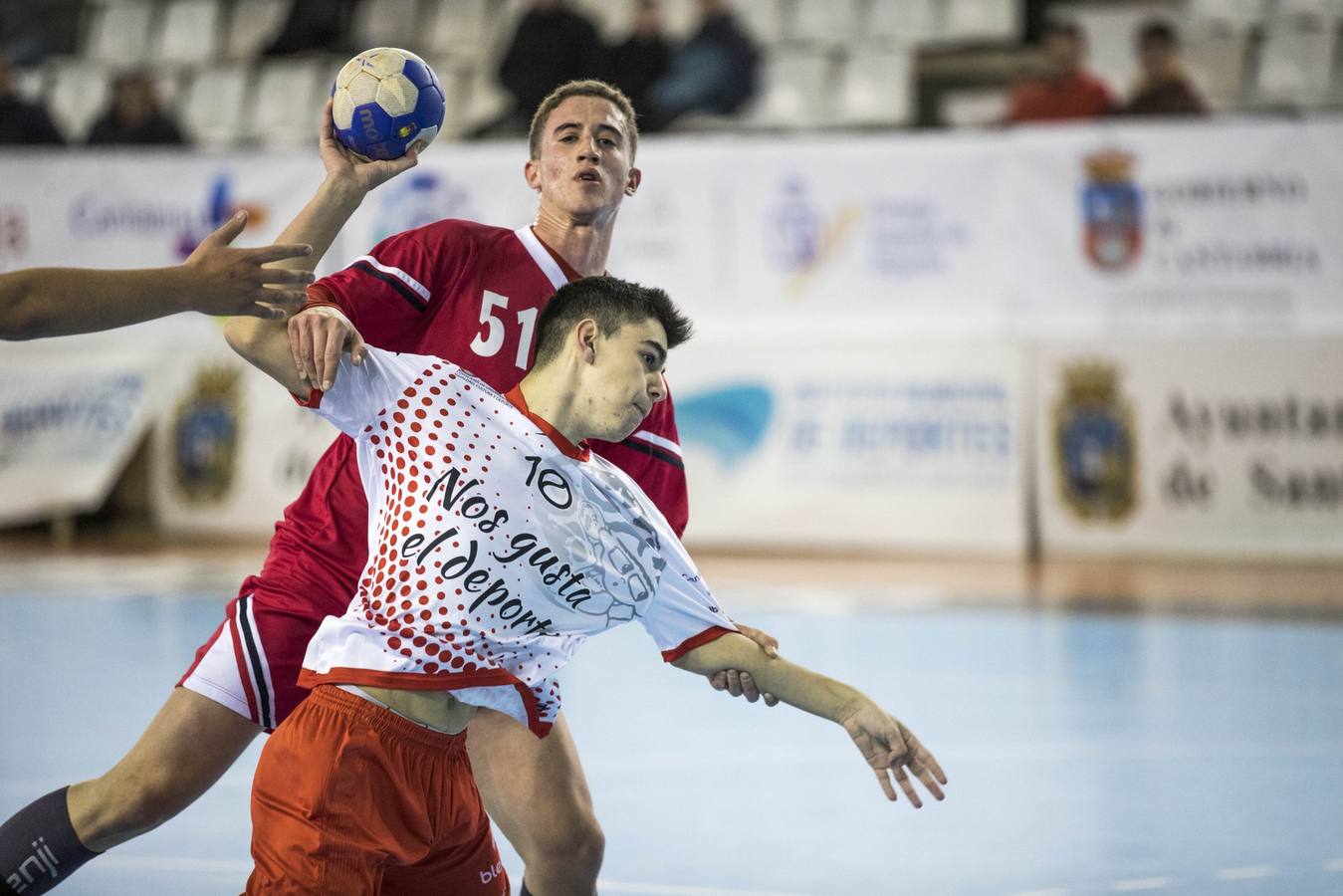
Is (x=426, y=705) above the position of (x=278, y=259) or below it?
below

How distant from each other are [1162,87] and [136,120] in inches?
345

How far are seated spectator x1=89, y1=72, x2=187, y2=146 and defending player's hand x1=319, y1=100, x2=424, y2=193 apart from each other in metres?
11.4

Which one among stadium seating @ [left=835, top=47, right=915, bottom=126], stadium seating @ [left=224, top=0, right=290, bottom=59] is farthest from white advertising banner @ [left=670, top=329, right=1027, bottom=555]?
stadium seating @ [left=224, top=0, right=290, bottom=59]

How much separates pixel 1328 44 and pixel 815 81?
4420 mm

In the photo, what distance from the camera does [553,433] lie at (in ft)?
11.3

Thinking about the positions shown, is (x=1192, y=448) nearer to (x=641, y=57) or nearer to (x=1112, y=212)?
(x=1112, y=212)

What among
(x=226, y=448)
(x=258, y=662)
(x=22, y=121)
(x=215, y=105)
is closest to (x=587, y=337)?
(x=258, y=662)

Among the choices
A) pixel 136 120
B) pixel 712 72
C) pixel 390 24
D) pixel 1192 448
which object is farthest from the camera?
pixel 390 24

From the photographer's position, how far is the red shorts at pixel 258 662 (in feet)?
12.9

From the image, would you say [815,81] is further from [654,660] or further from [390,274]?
[390,274]

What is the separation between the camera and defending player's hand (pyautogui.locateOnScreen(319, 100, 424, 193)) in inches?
151

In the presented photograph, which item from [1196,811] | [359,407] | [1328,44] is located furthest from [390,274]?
[1328,44]

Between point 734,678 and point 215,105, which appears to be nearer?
point 734,678

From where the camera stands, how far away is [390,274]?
13.7ft
